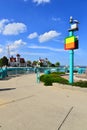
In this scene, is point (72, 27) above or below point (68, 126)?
above

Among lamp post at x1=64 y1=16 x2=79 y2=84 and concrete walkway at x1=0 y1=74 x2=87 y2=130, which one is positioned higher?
lamp post at x1=64 y1=16 x2=79 y2=84

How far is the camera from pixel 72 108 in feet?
34.7

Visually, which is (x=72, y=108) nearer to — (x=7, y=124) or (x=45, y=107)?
(x=45, y=107)

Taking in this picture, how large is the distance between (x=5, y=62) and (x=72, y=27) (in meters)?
99.2

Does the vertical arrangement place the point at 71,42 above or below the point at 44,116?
above

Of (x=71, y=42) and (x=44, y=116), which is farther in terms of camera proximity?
(x=71, y=42)

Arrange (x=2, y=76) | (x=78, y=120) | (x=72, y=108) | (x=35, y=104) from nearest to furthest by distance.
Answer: (x=78, y=120), (x=72, y=108), (x=35, y=104), (x=2, y=76)

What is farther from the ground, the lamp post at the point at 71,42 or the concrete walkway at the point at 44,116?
the lamp post at the point at 71,42

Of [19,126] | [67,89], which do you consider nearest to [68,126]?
[19,126]

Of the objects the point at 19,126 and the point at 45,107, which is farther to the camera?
the point at 45,107

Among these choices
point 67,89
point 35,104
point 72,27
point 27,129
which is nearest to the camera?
point 27,129

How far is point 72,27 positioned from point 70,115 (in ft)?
44.5

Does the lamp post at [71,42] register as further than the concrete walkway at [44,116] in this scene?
Yes

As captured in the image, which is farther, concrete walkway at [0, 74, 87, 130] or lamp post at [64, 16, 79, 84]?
lamp post at [64, 16, 79, 84]
